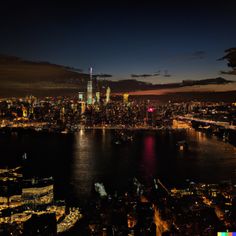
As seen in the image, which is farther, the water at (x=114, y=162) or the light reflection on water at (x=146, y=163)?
the light reflection on water at (x=146, y=163)

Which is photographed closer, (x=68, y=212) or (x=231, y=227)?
(x=231, y=227)

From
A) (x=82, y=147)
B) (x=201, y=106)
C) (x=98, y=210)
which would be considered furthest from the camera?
(x=201, y=106)

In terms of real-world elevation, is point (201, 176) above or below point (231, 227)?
below

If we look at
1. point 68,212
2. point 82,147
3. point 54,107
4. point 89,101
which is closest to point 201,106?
point 89,101

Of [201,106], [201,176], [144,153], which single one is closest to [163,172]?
[201,176]

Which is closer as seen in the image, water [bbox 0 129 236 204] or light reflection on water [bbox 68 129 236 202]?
water [bbox 0 129 236 204]

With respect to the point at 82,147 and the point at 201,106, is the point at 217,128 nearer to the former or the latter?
the point at 82,147

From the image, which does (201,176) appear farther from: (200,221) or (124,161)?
(200,221)

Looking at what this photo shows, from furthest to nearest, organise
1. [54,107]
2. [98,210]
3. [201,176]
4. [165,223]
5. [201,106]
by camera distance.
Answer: [201,106] → [54,107] → [201,176] → [98,210] → [165,223]
